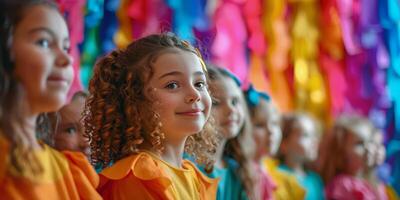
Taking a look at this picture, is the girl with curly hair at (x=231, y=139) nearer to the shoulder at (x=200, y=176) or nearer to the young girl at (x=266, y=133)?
the young girl at (x=266, y=133)

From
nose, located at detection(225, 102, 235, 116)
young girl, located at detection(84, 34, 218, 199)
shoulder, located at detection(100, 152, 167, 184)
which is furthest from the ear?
shoulder, located at detection(100, 152, 167, 184)

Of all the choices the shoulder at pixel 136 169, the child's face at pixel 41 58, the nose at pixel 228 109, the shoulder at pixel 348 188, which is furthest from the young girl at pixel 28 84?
the shoulder at pixel 348 188

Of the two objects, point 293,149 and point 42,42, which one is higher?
point 42,42

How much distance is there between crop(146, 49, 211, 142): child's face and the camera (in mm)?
1249

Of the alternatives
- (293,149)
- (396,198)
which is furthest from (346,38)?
(396,198)

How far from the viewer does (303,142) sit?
2.37 m

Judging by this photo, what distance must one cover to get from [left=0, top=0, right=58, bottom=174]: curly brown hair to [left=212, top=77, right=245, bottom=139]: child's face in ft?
2.65

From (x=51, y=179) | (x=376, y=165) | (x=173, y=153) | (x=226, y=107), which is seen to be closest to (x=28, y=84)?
(x=51, y=179)

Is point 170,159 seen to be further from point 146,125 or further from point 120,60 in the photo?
point 120,60

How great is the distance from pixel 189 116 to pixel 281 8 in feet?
3.90

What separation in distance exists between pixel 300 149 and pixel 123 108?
123 centimetres

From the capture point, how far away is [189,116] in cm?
126

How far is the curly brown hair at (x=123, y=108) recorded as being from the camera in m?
1.26

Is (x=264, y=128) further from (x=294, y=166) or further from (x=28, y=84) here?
(x=28, y=84)
